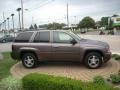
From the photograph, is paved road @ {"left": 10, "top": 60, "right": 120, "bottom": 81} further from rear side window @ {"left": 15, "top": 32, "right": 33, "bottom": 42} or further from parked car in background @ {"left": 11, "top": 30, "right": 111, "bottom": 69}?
rear side window @ {"left": 15, "top": 32, "right": 33, "bottom": 42}

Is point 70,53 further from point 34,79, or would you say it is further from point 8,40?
point 8,40

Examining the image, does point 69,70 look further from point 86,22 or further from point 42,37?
point 86,22

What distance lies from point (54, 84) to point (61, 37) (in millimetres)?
4888

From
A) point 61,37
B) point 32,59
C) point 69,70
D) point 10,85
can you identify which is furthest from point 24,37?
point 10,85

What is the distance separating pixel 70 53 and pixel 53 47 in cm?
78

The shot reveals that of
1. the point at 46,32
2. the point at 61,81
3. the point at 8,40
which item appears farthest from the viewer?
the point at 8,40

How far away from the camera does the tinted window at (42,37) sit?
10953mm

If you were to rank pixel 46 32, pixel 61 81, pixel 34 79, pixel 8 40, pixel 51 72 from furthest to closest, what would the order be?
pixel 8 40 < pixel 46 32 < pixel 51 72 < pixel 34 79 < pixel 61 81

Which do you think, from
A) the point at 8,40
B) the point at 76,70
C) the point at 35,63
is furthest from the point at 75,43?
the point at 8,40

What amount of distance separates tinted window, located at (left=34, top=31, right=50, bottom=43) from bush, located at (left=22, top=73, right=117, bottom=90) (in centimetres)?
440

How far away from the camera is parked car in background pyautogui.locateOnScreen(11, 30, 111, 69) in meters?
10.3

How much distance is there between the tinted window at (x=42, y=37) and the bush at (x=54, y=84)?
440cm

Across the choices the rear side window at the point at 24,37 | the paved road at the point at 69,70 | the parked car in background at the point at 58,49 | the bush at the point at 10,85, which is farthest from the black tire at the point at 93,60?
the bush at the point at 10,85

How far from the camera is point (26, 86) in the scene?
660 cm
